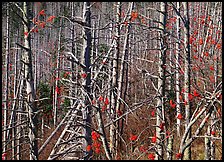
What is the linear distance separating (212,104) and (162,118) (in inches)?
61.3

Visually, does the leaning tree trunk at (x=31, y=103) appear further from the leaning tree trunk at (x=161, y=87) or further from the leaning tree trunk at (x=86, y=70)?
the leaning tree trunk at (x=161, y=87)

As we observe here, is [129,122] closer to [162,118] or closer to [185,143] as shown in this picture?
[162,118]

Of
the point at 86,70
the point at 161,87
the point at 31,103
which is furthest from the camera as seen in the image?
the point at 161,87

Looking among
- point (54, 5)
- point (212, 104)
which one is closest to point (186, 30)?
point (212, 104)

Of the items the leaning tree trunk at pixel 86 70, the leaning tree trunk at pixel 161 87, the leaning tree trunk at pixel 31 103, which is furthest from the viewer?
the leaning tree trunk at pixel 161 87

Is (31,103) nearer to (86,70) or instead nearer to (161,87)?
(86,70)

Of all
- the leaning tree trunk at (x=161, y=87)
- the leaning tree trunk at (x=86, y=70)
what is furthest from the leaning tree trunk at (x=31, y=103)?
the leaning tree trunk at (x=161, y=87)

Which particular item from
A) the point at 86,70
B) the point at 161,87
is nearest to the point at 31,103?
the point at 86,70

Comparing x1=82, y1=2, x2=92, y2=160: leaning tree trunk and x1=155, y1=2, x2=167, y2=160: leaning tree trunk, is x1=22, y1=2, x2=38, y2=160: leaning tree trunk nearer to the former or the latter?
x1=82, y1=2, x2=92, y2=160: leaning tree trunk

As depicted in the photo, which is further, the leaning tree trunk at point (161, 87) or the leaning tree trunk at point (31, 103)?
the leaning tree trunk at point (161, 87)

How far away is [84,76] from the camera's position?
470 cm

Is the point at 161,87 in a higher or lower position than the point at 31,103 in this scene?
higher

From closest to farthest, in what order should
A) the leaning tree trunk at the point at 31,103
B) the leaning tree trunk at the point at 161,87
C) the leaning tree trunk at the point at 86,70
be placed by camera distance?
the leaning tree trunk at the point at 86,70, the leaning tree trunk at the point at 31,103, the leaning tree trunk at the point at 161,87

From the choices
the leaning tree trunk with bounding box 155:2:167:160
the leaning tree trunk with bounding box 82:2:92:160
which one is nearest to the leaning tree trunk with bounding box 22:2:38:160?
the leaning tree trunk with bounding box 82:2:92:160
